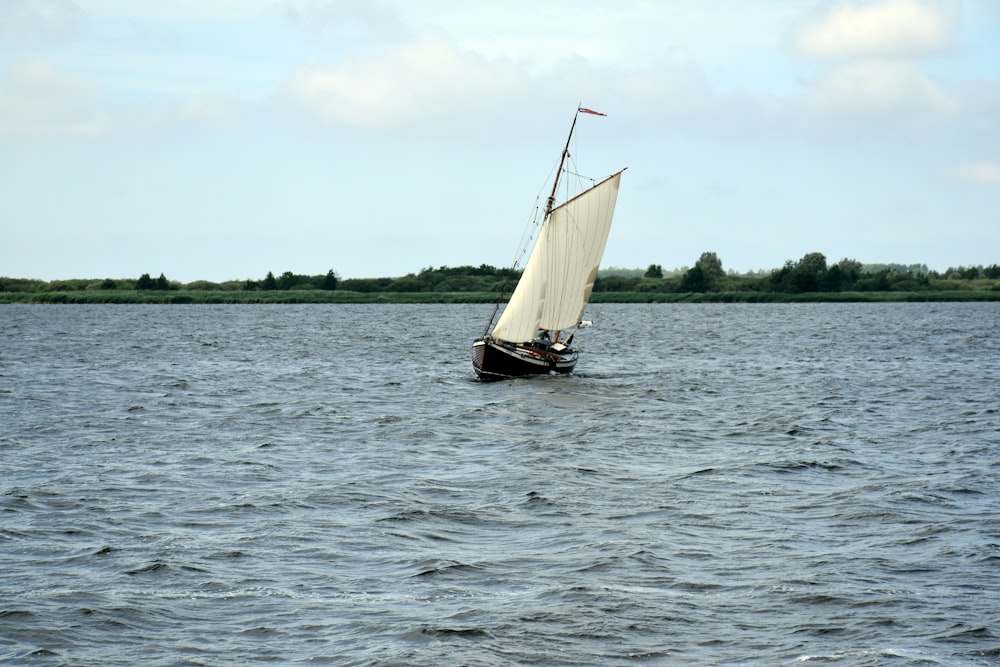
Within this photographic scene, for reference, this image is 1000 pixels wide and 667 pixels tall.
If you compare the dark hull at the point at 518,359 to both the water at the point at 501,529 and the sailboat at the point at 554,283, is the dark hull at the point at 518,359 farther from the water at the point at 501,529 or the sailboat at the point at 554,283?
the water at the point at 501,529

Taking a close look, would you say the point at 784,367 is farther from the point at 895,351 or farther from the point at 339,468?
the point at 339,468

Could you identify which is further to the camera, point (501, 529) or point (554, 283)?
point (554, 283)

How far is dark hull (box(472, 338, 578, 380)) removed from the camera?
53.3m

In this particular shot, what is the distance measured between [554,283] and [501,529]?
32.1m

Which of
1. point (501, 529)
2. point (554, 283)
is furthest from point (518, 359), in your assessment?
point (501, 529)

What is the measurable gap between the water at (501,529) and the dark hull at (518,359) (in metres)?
5.50

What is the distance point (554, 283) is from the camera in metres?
52.7

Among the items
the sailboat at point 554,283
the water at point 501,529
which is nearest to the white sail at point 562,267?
the sailboat at point 554,283

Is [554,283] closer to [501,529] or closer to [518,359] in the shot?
[518,359]

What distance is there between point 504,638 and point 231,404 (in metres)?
32.4

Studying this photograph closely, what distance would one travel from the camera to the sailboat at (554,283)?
52.4m

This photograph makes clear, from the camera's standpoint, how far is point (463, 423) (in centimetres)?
3894

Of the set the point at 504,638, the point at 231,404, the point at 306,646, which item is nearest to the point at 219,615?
the point at 306,646

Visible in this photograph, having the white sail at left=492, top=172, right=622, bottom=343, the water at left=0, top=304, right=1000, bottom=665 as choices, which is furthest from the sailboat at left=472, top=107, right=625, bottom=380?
the water at left=0, top=304, right=1000, bottom=665
